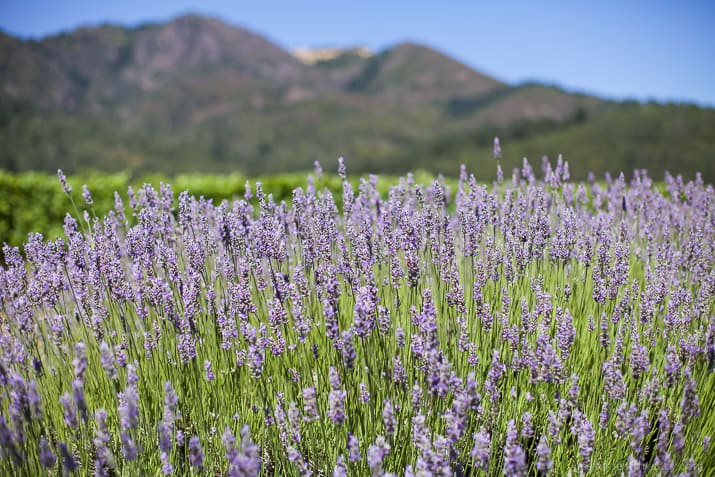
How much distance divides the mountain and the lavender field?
61.8 ft

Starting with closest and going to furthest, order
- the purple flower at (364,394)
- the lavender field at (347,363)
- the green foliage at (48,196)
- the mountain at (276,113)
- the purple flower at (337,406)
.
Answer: the purple flower at (337,406), the lavender field at (347,363), the purple flower at (364,394), the green foliage at (48,196), the mountain at (276,113)

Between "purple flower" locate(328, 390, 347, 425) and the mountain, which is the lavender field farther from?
the mountain

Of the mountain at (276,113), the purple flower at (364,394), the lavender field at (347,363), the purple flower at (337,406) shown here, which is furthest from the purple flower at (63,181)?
the mountain at (276,113)

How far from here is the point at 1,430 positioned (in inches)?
75.7

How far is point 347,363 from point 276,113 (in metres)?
46.6

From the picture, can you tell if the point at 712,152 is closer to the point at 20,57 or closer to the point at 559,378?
the point at 559,378

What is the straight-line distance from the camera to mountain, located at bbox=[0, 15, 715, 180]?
77.1 ft

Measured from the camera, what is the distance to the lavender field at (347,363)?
211 centimetres

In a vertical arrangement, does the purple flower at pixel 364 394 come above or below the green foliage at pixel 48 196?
below

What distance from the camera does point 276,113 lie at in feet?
153

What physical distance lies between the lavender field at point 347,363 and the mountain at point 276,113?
18.8 m

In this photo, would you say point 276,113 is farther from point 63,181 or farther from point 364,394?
point 364,394

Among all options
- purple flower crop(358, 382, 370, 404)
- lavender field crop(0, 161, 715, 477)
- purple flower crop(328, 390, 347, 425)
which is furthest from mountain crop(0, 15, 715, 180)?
purple flower crop(328, 390, 347, 425)

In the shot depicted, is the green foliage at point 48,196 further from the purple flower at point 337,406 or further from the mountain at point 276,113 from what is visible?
the mountain at point 276,113
